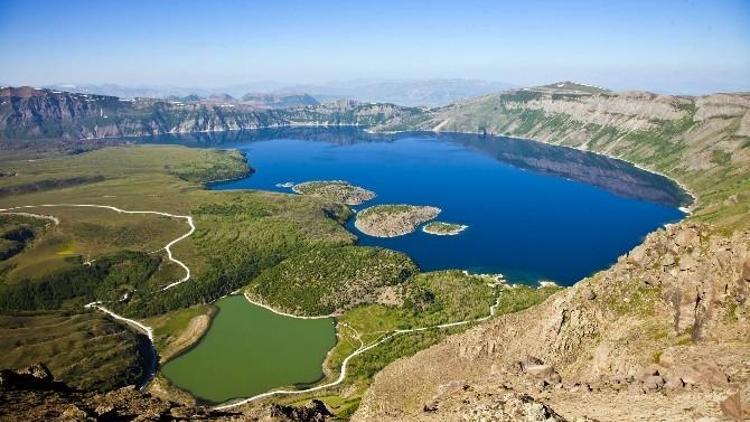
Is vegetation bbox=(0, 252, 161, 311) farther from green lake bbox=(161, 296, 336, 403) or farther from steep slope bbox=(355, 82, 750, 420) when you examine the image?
steep slope bbox=(355, 82, 750, 420)

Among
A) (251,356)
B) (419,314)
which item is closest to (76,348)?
(251,356)

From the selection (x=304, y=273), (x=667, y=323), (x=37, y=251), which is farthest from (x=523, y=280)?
(x=37, y=251)

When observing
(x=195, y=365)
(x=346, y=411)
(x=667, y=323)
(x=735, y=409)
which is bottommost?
(x=195, y=365)

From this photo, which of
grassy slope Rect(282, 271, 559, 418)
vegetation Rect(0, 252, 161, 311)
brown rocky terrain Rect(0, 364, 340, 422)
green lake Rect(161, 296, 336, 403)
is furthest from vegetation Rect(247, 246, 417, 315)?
brown rocky terrain Rect(0, 364, 340, 422)

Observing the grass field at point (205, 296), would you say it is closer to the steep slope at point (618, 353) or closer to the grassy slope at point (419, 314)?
the grassy slope at point (419, 314)

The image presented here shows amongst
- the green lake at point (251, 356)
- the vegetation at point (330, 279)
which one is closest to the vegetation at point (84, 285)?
the vegetation at point (330, 279)

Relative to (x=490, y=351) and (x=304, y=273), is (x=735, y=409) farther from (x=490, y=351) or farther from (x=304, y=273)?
(x=304, y=273)
